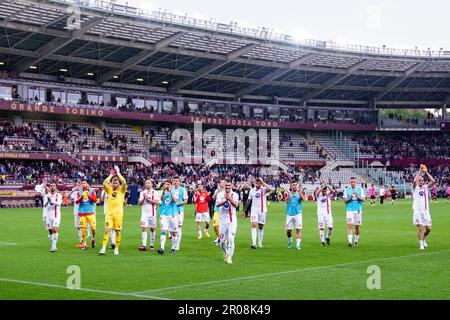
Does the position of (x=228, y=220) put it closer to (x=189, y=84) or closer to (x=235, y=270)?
(x=235, y=270)

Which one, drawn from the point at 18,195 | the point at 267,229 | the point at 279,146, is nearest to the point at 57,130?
the point at 18,195

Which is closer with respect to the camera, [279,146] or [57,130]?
[57,130]

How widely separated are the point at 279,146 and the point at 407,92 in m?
22.7

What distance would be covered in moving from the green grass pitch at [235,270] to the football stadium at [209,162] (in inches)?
2.9

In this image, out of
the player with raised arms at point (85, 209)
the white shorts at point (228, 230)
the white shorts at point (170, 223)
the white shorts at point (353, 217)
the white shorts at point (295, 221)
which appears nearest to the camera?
the white shorts at point (228, 230)

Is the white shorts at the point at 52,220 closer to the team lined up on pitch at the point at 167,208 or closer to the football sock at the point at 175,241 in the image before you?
the team lined up on pitch at the point at 167,208

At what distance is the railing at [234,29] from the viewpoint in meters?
57.5

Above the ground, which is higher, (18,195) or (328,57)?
(328,57)

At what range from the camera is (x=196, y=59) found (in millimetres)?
71875

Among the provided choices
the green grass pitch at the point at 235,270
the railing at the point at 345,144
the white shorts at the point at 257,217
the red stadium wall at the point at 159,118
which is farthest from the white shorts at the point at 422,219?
the railing at the point at 345,144

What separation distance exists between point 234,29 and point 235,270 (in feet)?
176

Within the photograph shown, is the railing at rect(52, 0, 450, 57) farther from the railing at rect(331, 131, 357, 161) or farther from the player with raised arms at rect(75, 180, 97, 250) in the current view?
the player with raised arms at rect(75, 180, 97, 250)

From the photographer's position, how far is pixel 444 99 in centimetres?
9650
